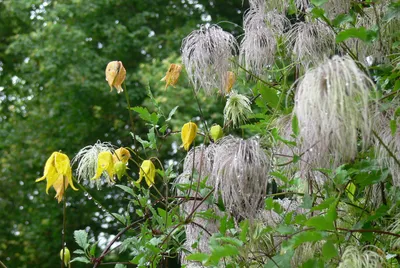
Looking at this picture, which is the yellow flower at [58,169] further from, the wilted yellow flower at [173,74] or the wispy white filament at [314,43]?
the wispy white filament at [314,43]

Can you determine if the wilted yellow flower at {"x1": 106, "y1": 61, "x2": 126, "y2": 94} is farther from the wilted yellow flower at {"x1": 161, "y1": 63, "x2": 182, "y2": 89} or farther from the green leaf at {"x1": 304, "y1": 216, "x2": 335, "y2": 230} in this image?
the green leaf at {"x1": 304, "y1": 216, "x2": 335, "y2": 230}

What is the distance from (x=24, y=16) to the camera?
21.9 feet

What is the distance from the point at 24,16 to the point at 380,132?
18.6ft

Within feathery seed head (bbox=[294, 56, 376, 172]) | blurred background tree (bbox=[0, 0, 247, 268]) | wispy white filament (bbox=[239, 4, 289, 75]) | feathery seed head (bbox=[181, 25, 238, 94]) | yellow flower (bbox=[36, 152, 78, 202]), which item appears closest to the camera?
feathery seed head (bbox=[294, 56, 376, 172])

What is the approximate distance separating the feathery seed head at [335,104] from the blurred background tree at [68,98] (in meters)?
4.94

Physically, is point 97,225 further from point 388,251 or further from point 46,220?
point 388,251

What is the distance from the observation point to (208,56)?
1583 millimetres

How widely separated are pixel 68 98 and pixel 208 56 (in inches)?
196

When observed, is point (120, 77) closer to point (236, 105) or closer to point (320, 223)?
point (236, 105)

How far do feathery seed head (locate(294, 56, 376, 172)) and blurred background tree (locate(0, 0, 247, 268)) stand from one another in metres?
4.94

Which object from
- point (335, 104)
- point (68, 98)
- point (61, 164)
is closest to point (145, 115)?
point (61, 164)

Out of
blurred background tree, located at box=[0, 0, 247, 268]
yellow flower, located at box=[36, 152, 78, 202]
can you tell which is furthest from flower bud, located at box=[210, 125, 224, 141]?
blurred background tree, located at box=[0, 0, 247, 268]

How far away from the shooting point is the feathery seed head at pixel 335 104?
1.07 m

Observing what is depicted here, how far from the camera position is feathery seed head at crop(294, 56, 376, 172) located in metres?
1.07
